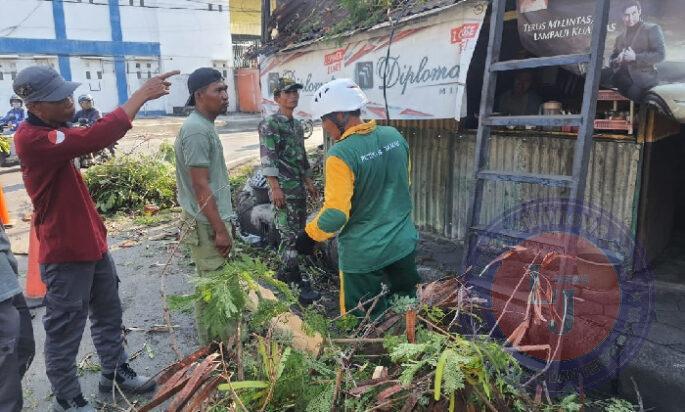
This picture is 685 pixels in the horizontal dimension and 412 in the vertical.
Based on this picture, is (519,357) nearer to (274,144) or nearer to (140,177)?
(274,144)

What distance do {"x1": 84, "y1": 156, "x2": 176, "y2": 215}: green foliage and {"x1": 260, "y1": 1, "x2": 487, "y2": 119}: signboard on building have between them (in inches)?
171

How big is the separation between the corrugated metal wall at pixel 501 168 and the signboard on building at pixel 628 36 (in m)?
0.87

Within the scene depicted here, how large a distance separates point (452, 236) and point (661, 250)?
2185 millimetres

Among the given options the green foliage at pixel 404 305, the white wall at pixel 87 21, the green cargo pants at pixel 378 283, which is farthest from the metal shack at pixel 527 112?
the white wall at pixel 87 21

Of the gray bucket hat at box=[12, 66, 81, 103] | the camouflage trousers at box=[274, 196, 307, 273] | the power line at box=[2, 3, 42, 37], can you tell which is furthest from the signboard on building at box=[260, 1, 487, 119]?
the power line at box=[2, 3, 42, 37]

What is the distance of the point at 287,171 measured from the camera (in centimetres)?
462

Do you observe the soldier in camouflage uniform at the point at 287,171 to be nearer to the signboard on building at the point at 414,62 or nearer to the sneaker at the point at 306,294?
the sneaker at the point at 306,294

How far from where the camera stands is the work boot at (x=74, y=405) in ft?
9.39

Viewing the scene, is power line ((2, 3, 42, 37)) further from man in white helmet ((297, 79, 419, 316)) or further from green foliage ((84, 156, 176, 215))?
man in white helmet ((297, 79, 419, 316))

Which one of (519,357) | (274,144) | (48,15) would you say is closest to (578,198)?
(519,357)

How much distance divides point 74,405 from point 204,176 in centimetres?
158

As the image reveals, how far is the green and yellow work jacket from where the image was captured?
2717 mm

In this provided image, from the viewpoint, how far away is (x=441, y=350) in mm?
1691

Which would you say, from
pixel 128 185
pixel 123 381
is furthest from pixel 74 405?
pixel 128 185
